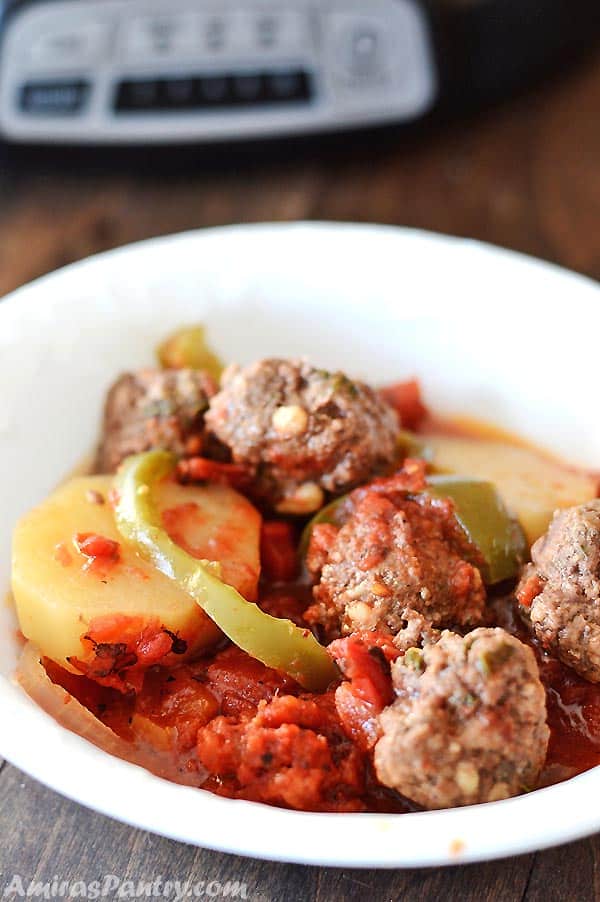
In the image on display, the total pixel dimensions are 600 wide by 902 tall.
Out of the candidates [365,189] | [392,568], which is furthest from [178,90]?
[392,568]

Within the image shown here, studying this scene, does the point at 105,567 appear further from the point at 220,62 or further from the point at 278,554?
the point at 220,62

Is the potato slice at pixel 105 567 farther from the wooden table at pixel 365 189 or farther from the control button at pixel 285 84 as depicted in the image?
the control button at pixel 285 84

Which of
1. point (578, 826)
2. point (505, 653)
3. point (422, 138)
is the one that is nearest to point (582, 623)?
point (505, 653)

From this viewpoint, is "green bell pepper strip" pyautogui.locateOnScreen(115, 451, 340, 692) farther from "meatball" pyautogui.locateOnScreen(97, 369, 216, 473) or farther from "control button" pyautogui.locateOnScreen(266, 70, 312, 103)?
"control button" pyautogui.locateOnScreen(266, 70, 312, 103)

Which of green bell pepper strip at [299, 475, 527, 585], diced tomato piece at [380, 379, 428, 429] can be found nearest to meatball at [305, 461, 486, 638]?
green bell pepper strip at [299, 475, 527, 585]

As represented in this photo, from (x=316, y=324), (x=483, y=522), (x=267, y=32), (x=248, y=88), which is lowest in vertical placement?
(x=483, y=522)

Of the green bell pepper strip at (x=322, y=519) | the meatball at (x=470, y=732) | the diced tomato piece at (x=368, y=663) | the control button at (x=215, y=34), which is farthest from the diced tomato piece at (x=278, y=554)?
the control button at (x=215, y=34)

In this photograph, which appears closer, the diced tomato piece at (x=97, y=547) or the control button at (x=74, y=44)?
the diced tomato piece at (x=97, y=547)
